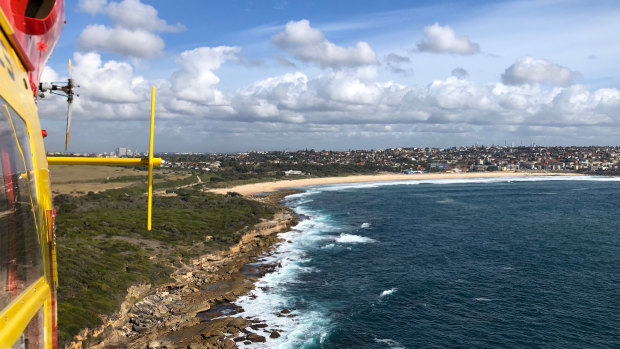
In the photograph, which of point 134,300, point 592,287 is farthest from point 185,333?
point 592,287

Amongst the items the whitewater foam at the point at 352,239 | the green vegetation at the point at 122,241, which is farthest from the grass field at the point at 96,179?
the whitewater foam at the point at 352,239

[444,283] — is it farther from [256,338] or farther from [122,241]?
[122,241]

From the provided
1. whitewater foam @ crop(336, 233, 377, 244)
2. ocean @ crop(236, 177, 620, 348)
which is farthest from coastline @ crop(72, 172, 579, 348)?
whitewater foam @ crop(336, 233, 377, 244)

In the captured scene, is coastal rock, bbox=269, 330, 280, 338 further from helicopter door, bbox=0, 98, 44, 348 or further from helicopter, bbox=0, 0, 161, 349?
helicopter door, bbox=0, 98, 44, 348

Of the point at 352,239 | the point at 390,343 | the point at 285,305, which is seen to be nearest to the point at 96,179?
the point at 352,239

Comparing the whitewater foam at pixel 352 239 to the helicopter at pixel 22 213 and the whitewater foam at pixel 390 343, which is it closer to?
the whitewater foam at pixel 390 343

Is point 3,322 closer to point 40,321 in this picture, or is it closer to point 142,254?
point 40,321
